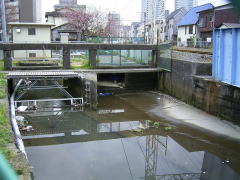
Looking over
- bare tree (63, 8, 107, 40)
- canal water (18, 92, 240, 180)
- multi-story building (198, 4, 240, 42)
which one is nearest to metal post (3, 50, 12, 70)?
canal water (18, 92, 240, 180)

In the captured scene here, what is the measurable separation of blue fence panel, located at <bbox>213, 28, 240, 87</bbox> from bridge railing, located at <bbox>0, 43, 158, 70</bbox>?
10823 millimetres

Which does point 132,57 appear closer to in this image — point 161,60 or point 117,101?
point 161,60

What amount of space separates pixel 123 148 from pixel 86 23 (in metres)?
39.8

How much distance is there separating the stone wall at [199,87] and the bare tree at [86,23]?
77.7ft

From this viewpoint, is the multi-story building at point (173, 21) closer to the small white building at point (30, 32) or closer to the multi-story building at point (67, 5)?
the multi-story building at point (67, 5)

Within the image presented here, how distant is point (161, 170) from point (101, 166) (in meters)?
2.04

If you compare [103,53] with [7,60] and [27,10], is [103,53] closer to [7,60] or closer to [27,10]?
[7,60]

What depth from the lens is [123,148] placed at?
1205 cm

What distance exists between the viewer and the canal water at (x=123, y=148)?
995 centimetres

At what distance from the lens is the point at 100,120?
55.8ft

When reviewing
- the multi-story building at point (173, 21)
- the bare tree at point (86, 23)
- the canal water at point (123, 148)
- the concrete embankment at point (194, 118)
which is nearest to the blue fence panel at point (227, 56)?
the concrete embankment at point (194, 118)

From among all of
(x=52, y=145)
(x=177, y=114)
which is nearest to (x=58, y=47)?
(x=177, y=114)

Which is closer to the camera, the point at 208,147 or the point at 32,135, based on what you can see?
the point at 208,147

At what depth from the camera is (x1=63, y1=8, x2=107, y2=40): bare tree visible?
47588mm
